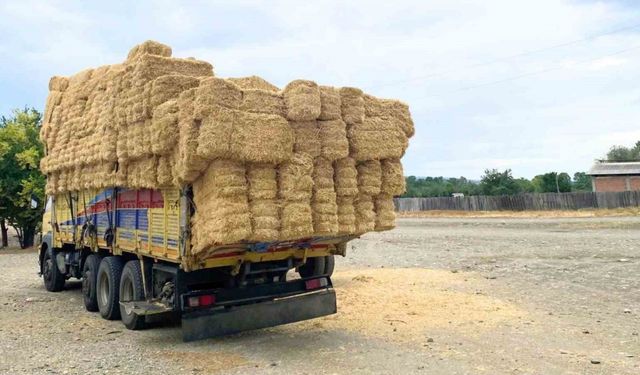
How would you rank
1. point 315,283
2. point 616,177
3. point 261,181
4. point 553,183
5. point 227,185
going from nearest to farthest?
point 227,185 < point 261,181 < point 315,283 < point 616,177 < point 553,183

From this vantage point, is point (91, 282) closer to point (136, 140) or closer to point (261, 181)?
point (136, 140)

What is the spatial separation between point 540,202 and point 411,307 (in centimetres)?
3904

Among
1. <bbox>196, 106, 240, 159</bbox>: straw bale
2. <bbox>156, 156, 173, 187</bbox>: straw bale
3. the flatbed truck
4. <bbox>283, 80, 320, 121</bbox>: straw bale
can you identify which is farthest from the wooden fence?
<bbox>196, 106, 240, 159</bbox>: straw bale

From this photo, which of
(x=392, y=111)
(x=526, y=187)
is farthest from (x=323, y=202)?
(x=526, y=187)

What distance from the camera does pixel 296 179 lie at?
664cm

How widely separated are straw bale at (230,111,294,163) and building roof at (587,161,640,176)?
56084 millimetres

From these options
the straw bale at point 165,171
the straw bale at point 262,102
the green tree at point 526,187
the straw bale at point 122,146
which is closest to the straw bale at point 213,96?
the straw bale at point 262,102

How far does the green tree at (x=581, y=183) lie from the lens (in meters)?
76.9

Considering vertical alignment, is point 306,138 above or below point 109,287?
above

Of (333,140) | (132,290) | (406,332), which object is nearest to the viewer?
(333,140)

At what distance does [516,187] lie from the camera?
2415 inches

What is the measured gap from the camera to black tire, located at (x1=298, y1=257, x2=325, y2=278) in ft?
30.9

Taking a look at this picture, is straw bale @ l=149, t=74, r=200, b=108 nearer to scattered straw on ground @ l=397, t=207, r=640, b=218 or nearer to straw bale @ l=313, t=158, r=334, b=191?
straw bale @ l=313, t=158, r=334, b=191

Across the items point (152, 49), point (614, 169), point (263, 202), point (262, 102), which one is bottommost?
point (263, 202)
